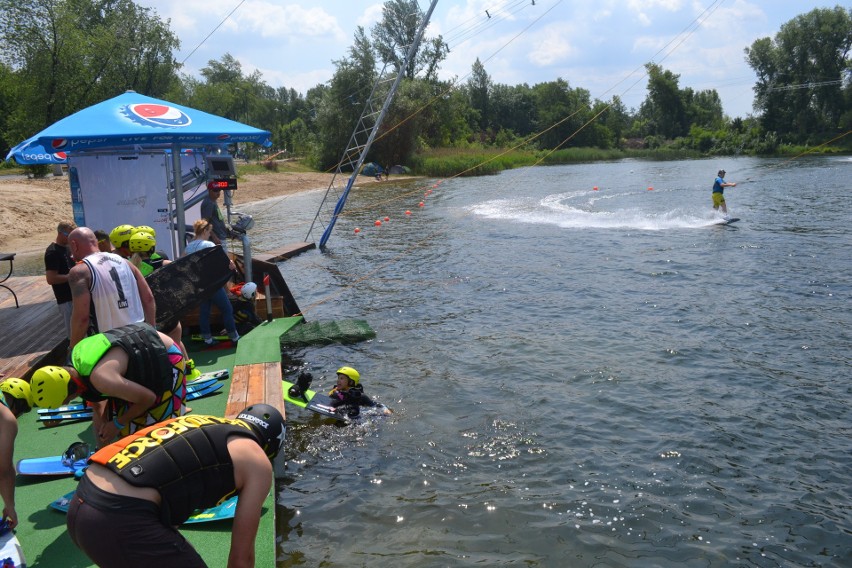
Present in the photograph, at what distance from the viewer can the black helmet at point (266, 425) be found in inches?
133

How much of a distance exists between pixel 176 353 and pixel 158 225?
7688 mm

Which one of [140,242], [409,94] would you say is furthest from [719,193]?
[409,94]

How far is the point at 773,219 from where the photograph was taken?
2689cm

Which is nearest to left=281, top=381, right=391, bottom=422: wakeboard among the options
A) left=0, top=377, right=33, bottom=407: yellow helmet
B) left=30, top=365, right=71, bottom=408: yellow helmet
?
left=0, top=377, right=33, bottom=407: yellow helmet

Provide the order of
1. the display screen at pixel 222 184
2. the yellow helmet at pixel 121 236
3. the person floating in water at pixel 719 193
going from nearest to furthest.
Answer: the yellow helmet at pixel 121 236 → the display screen at pixel 222 184 → the person floating in water at pixel 719 193

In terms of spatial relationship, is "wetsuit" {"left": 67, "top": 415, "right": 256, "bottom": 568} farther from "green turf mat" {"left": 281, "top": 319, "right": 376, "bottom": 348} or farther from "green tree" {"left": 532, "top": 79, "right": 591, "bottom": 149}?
"green tree" {"left": 532, "top": 79, "right": 591, "bottom": 149}

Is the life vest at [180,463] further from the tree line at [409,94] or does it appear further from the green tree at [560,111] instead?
the green tree at [560,111]

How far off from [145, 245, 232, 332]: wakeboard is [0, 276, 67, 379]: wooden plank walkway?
1.57 m

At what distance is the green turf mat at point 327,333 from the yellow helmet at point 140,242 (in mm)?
5620

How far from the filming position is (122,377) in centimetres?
429

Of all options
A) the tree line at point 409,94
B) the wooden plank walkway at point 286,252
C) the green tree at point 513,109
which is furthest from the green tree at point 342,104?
the green tree at point 513,109

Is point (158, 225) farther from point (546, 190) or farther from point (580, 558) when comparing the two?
point (546, 190)

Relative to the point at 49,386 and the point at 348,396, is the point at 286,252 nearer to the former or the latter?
the point at 348,396

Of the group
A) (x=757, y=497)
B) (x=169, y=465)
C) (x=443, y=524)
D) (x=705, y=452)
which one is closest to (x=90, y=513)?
(x=169, y=465)
